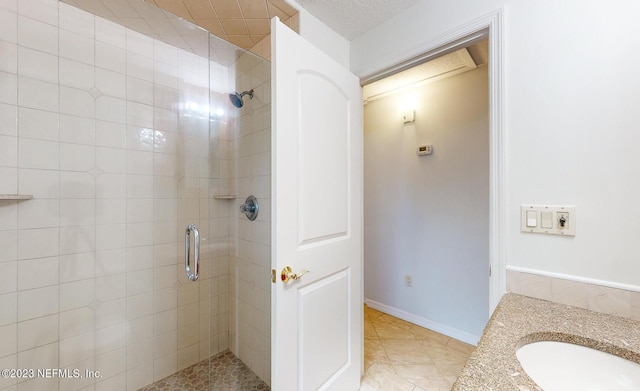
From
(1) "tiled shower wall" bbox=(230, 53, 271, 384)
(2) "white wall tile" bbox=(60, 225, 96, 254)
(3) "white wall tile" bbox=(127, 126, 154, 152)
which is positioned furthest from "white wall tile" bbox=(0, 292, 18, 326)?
(1) "tiled shower wall" bbox=(230, 53, 271, 384)

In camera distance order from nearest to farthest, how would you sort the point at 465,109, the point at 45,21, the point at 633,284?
the point at 633,284 → the point at 45,21 → the point at 465,109

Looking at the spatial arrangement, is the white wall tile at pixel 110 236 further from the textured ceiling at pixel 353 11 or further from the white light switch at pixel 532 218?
the white light switch at pixel 532 218

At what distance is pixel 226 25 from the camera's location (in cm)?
156

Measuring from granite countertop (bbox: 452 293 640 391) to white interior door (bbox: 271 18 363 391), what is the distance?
28.6 inches

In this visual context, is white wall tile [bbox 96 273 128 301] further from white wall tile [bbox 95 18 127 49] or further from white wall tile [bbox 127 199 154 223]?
white wall tile [bbox 95 18 127 49]

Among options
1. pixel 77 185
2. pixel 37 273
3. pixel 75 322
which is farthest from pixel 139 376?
pixel 77 185

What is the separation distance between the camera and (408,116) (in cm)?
248

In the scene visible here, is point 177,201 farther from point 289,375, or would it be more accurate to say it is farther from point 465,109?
point 465,109

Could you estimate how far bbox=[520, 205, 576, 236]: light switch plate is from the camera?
94cm

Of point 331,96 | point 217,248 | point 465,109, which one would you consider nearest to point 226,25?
point 331,96

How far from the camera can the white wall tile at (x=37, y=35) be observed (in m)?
1.25

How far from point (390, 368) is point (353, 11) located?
92.4 inches

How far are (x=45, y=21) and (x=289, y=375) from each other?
2.14 m

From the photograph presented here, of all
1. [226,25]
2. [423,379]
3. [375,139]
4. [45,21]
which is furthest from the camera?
[375,139]
